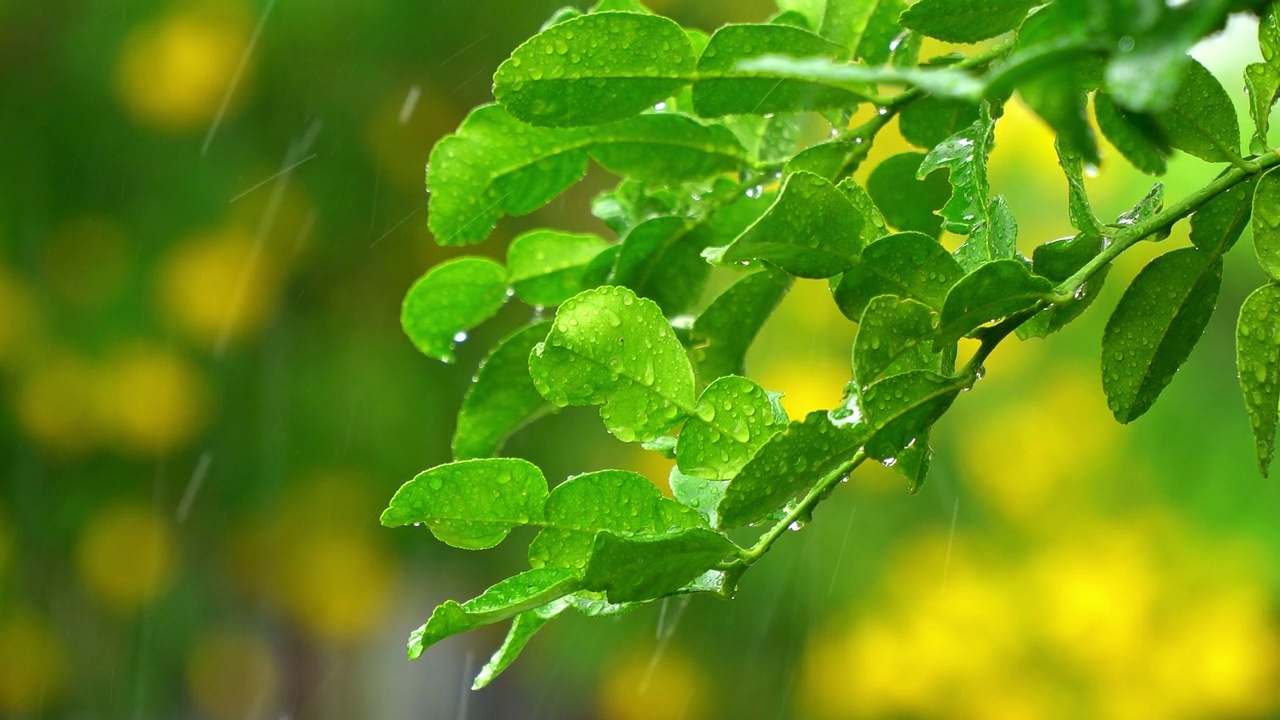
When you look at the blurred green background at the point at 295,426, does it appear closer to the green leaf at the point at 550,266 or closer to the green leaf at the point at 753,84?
the green leaf at the point at 550,266

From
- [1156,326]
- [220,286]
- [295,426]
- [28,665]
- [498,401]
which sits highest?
[1156,326]

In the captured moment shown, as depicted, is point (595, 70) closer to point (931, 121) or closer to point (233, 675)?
point (931, 121)

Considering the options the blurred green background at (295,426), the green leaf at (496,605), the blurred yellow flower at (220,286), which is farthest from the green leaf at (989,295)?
the blurred yellow flower at (220,286)

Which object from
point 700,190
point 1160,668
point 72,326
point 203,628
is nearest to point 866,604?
point 1160,668

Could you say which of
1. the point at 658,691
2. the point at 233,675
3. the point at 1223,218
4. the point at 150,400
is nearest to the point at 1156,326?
the point at 1223,218

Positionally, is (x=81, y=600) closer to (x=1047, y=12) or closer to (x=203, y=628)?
(x=203, y=628)

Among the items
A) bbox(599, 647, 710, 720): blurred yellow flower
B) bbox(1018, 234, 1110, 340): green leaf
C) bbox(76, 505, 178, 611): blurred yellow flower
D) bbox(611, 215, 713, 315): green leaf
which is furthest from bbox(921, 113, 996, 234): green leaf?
bbox(76, 505, 178, 611): blurred yellow flower
